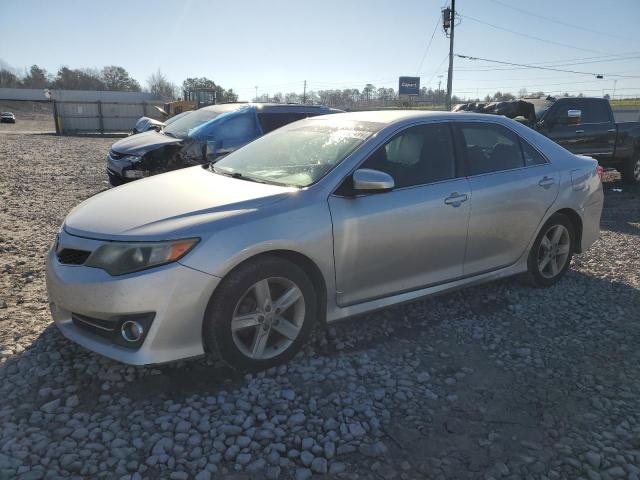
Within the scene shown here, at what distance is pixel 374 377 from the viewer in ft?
10.3

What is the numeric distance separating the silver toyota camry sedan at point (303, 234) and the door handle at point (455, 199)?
0.6 inches

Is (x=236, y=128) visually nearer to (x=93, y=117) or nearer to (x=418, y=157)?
(x=418, y=157)

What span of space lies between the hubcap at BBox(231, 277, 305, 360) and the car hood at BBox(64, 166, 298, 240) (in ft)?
1.63

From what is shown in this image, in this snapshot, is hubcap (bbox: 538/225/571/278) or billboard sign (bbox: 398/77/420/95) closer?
hubcap (bbox: 538/225/571/278)

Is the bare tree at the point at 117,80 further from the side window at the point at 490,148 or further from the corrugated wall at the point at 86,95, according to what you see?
the side window at the point at 490,148

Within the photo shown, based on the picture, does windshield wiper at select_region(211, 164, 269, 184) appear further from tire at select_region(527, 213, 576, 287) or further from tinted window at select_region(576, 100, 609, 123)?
tinted window at select_region(576, 100, 609, 123)

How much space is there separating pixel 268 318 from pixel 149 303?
0.73m

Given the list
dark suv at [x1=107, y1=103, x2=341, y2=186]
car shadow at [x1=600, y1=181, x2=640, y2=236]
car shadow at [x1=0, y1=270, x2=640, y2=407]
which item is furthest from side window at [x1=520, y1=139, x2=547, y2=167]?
dark suv at [x1=107, y1=103, x2=341, y2=186]

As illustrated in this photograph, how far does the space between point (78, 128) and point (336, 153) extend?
104 ft

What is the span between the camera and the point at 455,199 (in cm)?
386

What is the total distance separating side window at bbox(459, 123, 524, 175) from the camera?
4.14 meters

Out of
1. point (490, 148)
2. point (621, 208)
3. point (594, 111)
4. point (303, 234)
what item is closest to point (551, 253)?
point (490, 148)

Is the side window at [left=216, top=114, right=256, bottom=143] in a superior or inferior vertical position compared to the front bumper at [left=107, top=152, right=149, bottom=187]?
superior

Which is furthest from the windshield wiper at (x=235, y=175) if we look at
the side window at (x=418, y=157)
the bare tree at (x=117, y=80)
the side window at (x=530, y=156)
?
the bare tree at (x=117, y=80)
